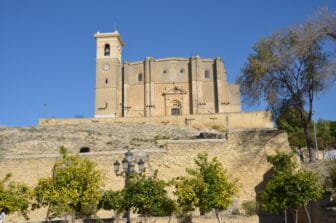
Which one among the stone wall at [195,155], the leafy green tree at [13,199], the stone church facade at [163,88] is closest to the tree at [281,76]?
the stone wall at [195,155]

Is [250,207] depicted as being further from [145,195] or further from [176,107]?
[176,107]

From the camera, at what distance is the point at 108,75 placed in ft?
160

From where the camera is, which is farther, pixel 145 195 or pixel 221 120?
pixel 221 120

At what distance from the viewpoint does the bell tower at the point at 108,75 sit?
47188 mm

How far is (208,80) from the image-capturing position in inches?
1891

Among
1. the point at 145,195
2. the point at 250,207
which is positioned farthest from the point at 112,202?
the point at 250,207

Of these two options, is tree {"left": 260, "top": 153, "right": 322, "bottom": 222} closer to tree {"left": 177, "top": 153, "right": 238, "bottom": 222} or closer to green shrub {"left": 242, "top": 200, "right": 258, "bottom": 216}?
tree {"left": 177, "top": 153, "right": 238, "bottom": 222}

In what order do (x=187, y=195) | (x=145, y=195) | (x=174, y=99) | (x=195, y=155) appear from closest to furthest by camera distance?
(x=145, y=195) → (x=187, y=195) → (x=195, y=155) → (x=174, y=99)

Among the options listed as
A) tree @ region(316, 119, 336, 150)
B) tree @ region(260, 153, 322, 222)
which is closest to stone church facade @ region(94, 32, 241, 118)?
tree @ region(316, 119, 336, 150)

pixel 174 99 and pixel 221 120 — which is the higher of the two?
pixel 174 99

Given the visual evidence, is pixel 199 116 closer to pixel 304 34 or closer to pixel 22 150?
pixel 22 150

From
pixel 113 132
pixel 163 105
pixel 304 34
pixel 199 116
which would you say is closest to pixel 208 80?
pixel 163 105

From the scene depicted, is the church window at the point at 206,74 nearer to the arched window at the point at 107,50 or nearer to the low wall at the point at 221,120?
the low wall at the point at 221,120

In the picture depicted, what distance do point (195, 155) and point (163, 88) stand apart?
93.6ft
